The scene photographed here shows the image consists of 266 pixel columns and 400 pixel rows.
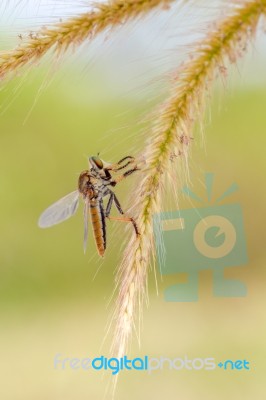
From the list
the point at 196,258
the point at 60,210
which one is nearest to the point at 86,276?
the point at 196,258

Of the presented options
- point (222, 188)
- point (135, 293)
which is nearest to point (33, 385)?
point (222, 188)

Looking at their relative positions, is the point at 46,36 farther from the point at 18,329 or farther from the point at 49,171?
the point at 49,171

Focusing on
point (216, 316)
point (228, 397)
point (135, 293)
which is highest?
point (135, 293)

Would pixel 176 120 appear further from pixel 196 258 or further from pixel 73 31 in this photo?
pixel 196 258

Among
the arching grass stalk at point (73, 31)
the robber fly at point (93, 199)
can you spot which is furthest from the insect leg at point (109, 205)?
the arching grass stalk at point (73, 31)

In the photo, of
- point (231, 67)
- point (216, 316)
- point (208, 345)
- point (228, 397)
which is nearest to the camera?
point (231, 67)
